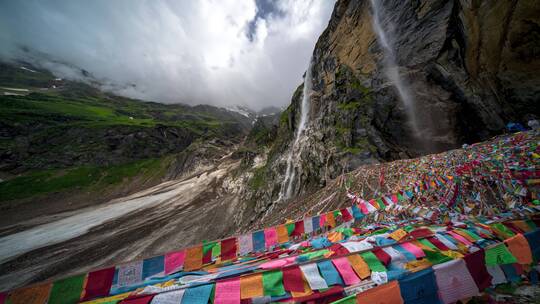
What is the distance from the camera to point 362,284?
270 centimetres

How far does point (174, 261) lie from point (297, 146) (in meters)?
23.8

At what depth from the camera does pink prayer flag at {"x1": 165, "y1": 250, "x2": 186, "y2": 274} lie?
13.9ft

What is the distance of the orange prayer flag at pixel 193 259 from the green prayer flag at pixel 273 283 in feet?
8.02

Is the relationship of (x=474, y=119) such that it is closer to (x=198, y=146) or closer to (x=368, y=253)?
(x=368, y=253)

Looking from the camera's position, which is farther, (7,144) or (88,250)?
(7,144)

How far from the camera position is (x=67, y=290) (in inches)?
130

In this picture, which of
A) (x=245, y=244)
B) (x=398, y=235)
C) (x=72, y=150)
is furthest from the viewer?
(x=72, y=150)

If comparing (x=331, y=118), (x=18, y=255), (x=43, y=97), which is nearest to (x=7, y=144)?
(x=43, y=97)

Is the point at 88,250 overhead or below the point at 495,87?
below

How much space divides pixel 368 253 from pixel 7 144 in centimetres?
10632

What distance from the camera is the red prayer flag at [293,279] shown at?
2.68 m

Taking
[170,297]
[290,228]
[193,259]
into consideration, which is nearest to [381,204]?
[290,228]

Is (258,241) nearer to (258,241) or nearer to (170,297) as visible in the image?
(258,241)

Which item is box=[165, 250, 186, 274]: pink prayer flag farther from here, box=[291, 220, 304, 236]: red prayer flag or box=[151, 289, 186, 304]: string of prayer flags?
box=[291, 220, 304, 236]: red prayer flag
